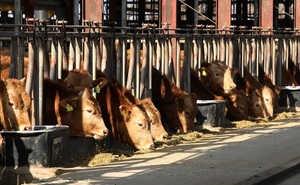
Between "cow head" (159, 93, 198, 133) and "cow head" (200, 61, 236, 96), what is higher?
"cow head" (200, 61, 236, 96)

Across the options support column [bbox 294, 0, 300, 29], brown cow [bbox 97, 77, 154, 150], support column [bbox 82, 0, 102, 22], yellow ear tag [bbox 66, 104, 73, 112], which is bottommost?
brown cow [bbox 97, 77, 154, 150]

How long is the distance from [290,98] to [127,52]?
7.92 m

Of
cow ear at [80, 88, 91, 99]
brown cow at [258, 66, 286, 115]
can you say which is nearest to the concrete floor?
cow ear at [80, 88, 91, 99]

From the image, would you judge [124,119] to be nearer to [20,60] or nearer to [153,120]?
[153,120]

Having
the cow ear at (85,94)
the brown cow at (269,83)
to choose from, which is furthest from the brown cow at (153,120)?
the brown cow at (269,83)

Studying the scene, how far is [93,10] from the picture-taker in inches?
814

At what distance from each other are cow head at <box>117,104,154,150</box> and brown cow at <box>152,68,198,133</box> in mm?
2925

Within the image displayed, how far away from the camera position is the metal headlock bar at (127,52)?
49.5 feet

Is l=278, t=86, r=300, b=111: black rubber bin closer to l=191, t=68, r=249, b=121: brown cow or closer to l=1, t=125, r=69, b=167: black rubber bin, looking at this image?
l=191, t=68, r=249, b=121: brown cow

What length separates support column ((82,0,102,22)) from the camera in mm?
20594

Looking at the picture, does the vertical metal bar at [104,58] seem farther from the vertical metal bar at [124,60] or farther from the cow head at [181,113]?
the cow head at [181,113]

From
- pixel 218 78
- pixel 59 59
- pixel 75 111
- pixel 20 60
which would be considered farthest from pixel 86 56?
pixel 218 78

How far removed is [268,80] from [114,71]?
935 cm

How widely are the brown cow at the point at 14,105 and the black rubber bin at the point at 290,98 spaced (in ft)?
50.2
